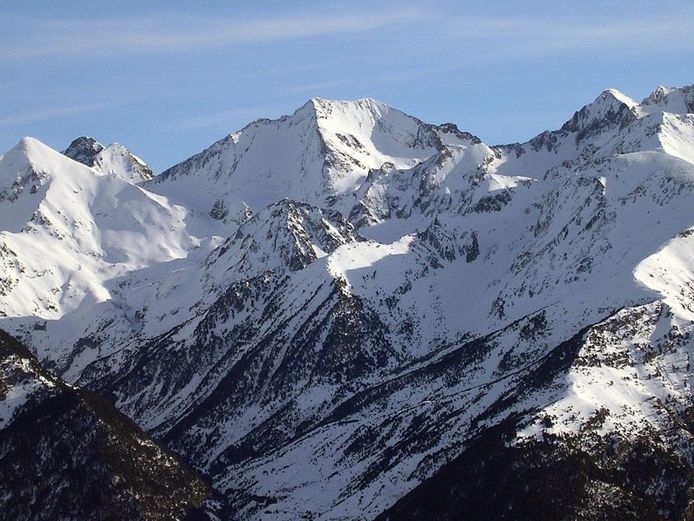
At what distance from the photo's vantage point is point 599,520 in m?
197

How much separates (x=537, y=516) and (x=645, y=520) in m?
17.5

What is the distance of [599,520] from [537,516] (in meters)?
9.60

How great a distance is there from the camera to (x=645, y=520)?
19962cm

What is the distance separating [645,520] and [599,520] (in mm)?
8248

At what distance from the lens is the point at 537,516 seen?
19788 centimetres
